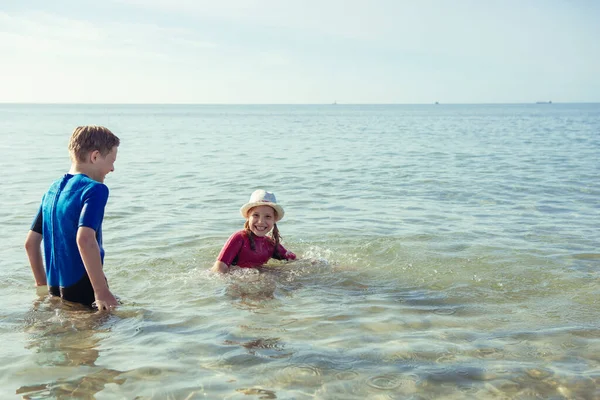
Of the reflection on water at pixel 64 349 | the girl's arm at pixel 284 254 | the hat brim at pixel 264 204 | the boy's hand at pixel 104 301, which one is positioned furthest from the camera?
the girl's arm at pixel 284 254

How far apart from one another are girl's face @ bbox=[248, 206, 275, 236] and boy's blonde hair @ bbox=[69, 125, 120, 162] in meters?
→ 2.15

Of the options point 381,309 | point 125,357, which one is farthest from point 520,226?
point 125,357

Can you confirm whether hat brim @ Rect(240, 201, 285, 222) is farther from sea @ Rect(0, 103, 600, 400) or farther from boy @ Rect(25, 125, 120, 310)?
boy @ Rect(25, 125, 120, 310)

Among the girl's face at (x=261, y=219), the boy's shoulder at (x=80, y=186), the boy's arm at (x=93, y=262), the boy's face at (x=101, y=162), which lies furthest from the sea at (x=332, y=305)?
the boy's face at (x=101, y=162)

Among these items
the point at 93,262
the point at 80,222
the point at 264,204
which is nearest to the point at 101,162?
the point at 80,222

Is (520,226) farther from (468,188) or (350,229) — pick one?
(468,188)

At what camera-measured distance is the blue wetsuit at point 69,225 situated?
14.6 ft

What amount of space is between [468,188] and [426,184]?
3.66ft

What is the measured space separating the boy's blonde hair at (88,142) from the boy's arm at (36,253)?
88 centimetres

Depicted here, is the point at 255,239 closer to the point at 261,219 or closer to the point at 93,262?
the point at 261,219

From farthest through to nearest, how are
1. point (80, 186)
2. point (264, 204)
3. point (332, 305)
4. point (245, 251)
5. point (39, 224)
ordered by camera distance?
point (245, 251), point (264, 204), point (332, 305), point (39, 224), point (80, 186)

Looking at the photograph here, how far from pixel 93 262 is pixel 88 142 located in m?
0.95

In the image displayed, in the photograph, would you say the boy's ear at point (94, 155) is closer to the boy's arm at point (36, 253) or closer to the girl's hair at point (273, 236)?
the boy's arm at point (36, 253)

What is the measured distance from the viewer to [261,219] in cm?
650
